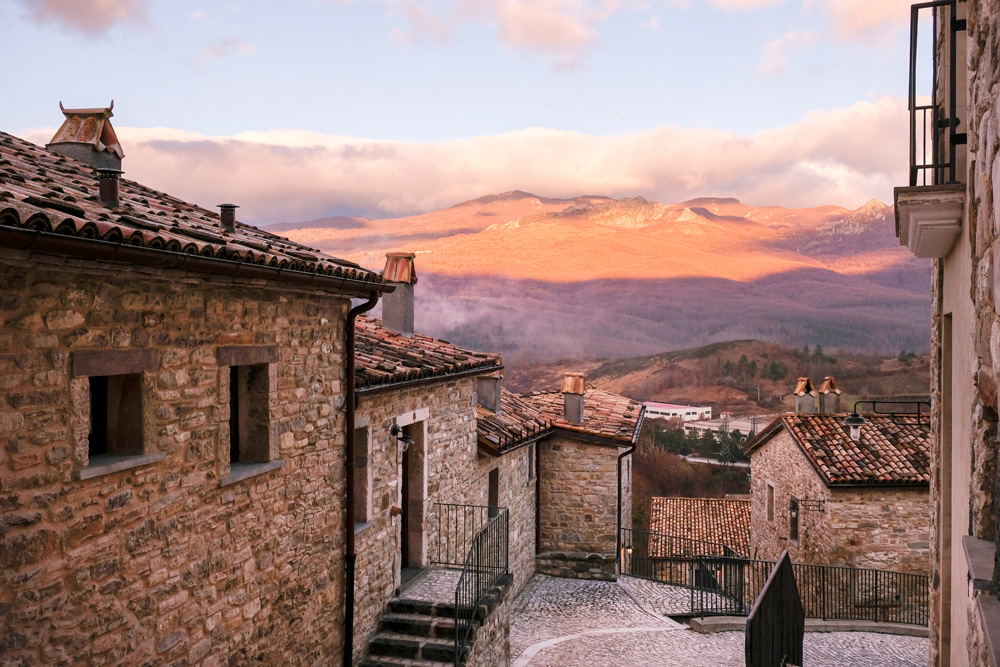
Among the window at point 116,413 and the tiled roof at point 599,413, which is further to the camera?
the tiled roof at point 599,413

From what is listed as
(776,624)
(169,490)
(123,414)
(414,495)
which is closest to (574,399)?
(414,495)

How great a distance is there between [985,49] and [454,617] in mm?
8011

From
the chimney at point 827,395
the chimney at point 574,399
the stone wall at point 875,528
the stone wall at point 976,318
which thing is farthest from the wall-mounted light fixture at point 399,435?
the chimney at point 827,395

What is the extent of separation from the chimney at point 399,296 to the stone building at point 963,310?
26.9ft

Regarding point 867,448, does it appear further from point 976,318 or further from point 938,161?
point 976,318

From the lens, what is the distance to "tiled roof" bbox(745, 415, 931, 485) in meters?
17.3

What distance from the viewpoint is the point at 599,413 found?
20.0 metres

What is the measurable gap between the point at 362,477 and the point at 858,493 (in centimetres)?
1284

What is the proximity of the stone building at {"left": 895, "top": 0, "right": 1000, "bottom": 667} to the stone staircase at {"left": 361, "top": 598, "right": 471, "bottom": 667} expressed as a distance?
4.98m

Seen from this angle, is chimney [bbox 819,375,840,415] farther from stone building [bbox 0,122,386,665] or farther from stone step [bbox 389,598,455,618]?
stone building [bbox 0,122,386,665]

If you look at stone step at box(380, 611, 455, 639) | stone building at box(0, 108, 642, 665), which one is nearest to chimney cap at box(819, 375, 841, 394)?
stone building at box(0, 108, 642, 665)

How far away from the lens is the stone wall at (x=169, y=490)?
4367mm

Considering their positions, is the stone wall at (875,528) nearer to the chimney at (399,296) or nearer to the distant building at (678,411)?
the chimney at (399,296)

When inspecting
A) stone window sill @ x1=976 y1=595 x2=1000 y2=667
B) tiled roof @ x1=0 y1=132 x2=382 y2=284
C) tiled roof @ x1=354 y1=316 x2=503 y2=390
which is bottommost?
stone window sill @ x1=976 y1=595 x2=1000 y2=667
